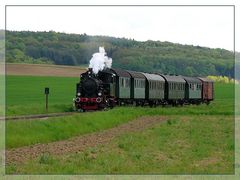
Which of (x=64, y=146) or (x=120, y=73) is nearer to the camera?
(x=64, y=146)

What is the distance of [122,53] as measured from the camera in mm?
83250

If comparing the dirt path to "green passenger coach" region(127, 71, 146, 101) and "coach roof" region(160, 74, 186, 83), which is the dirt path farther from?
"coach roof" region(160, 74, 186, 83)

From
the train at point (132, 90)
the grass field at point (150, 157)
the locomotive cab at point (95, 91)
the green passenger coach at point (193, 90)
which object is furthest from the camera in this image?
the green passenger coach at point (193, 90)

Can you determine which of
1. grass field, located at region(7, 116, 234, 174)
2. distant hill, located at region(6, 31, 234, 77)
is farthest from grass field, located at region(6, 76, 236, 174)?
distant hill, located at region(6, 31, 234, 77)

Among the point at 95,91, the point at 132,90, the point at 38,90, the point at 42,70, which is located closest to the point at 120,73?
the point at 132,90

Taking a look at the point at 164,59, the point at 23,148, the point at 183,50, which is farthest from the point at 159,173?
the point at 183,50

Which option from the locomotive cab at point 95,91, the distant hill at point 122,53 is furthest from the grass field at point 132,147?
the distant hill at point 122,53

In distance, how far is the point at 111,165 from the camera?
15352 mm

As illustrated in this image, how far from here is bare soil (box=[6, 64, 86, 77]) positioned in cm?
7580

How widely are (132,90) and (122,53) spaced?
39.7 meters

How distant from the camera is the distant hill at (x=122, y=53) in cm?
6944

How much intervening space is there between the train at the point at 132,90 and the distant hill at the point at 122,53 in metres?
Answer: 7.32

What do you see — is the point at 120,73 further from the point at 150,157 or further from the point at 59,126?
the point at 150,157

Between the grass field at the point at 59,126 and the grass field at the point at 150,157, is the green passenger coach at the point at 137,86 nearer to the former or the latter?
the grass field at the point at 59,126
